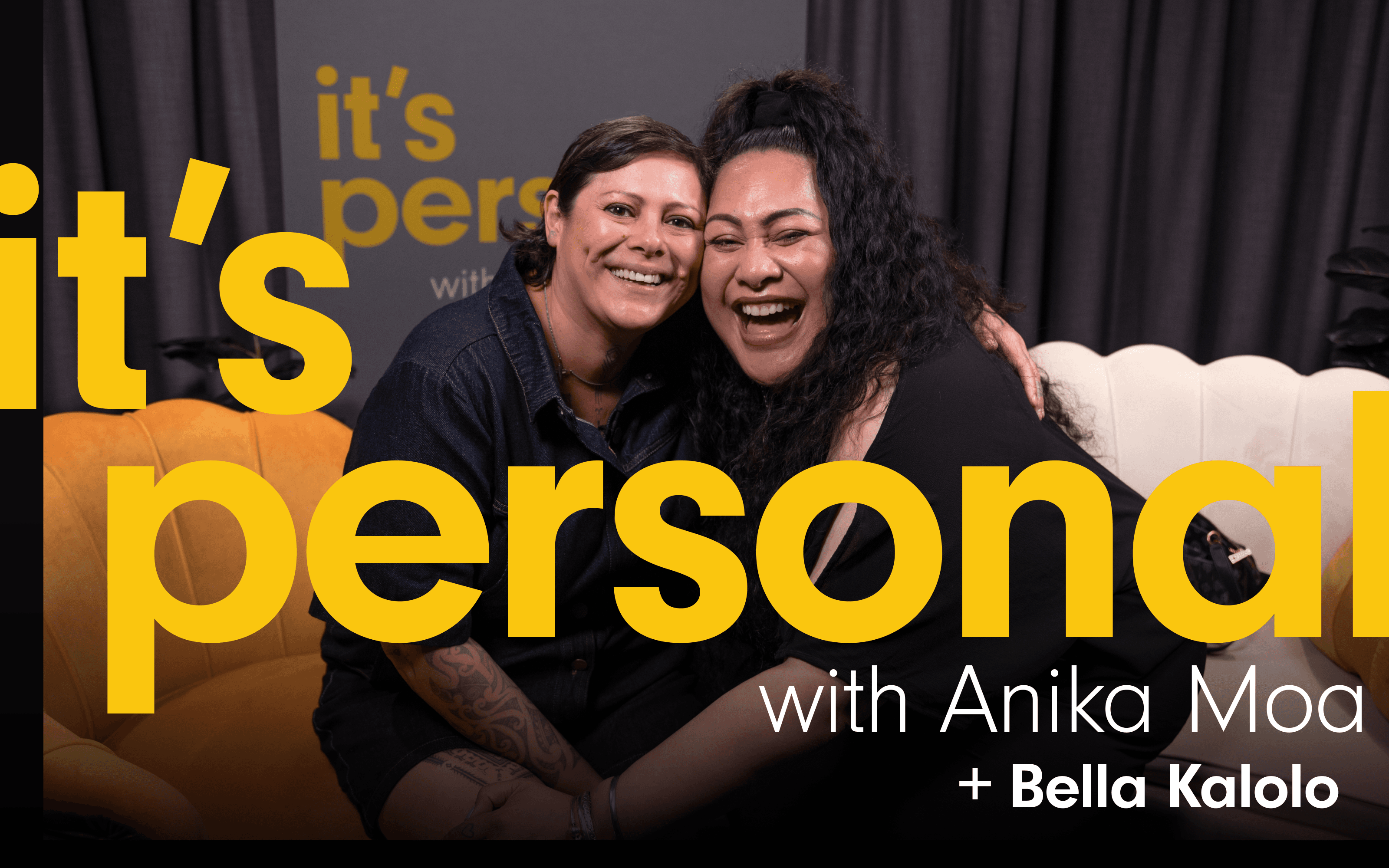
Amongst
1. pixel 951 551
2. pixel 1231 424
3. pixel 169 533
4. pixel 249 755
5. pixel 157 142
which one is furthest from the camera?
pixel 157 142

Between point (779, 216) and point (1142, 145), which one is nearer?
point (779, 216)

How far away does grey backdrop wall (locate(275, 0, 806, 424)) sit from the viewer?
238 cm

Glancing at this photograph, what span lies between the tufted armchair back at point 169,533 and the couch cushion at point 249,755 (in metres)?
0.08

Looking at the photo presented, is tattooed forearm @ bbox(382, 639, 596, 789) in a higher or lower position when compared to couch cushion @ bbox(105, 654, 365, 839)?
higher

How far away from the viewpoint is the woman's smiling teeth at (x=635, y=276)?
4.05ft

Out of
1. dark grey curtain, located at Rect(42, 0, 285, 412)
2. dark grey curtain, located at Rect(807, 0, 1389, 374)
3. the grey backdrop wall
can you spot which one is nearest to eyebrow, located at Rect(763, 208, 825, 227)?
the grey backdrop wall

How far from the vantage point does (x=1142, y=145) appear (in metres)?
2.69

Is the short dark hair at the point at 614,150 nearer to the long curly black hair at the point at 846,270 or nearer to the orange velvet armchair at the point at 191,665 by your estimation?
the long curly black hair at the point at 846,270

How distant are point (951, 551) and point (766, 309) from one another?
1.51ft

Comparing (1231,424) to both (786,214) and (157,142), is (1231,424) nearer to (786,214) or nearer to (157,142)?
(786,214)

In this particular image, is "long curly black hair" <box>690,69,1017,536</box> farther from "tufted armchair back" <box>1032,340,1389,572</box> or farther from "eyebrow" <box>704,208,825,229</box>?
"tufted armchair back" <box>1032,340,1389,572</box>

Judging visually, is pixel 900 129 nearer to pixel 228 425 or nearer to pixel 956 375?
pixel 956 375

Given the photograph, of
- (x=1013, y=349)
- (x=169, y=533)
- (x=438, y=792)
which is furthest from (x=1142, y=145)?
(x=169, y=533)

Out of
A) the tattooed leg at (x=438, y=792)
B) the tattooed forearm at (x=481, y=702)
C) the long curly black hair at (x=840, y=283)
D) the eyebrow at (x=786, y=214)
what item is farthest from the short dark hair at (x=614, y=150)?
the tattooed leg at (x=438, y=792)
